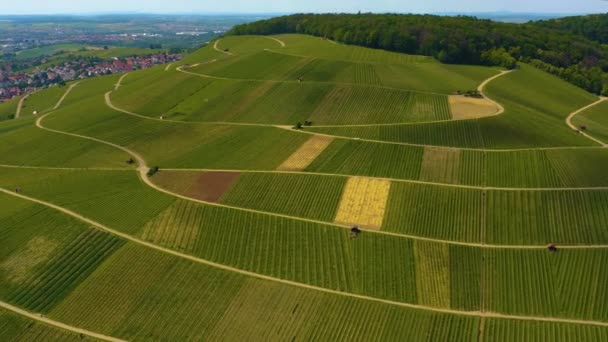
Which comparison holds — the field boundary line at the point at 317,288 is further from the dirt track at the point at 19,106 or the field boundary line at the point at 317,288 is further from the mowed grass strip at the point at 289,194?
the dirt track at the point at 19,106

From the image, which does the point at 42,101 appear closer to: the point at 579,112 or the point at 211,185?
the point at 211,185

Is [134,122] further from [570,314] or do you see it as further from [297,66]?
[570,314]

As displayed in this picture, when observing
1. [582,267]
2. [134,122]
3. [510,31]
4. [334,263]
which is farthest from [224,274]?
[510,31]

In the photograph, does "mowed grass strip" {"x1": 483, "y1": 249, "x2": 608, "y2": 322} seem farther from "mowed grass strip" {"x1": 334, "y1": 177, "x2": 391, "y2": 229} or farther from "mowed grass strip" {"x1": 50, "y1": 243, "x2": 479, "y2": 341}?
"mowed grass strip" {"x1": 334, "y1": 177, "x2": 391, "y2": 229}

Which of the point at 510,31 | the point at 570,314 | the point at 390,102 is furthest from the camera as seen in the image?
the point at 510,31

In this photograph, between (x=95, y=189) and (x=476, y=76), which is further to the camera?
(x=476, y=76)

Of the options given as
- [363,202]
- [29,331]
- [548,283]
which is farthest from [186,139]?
[548,283]

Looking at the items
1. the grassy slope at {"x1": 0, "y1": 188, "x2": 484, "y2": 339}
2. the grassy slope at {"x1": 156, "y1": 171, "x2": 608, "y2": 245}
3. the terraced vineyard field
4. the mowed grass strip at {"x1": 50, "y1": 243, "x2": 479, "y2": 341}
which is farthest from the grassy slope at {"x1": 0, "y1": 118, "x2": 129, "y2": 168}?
the mowed grass strip at {"x1": 50, "y1": 243, "x2": 479, "y2": 341}
